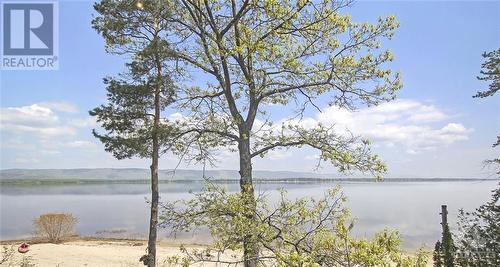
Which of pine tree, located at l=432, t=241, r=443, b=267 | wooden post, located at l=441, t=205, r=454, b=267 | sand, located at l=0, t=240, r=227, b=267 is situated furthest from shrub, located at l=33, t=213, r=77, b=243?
wooden post, located at l=441, t=205, r=454, b=267

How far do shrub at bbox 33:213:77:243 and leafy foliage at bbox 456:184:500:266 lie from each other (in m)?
22.9

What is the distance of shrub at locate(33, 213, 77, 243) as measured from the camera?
1022 inches

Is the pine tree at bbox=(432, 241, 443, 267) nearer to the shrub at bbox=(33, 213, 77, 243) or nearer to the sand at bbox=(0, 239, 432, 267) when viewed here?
the sand at bbox=(0, 239, 432, 267)

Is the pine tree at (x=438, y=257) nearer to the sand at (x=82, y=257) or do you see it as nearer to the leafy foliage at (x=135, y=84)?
the sand at (x=82, y=257)

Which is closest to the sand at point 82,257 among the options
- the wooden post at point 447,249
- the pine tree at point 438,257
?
the pine tree at point 438,257

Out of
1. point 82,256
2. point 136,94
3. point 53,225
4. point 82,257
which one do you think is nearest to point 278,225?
point 136,94

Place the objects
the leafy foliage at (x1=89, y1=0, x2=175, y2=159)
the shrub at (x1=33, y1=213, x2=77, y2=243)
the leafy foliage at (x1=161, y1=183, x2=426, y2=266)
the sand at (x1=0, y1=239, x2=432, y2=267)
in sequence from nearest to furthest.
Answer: the leafy foliage at (x1=161, y1=183, x2=426, y2=266)
the leafy foliage at (x1=89, y1=0, x2=175, y2=159)
the sand at (x1=0, y1=239, x2=432, y2=267)
the shrub at (x1=33, y1=213, x2=77, y2=243)

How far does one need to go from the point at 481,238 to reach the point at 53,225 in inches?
958

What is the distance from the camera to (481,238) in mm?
12992

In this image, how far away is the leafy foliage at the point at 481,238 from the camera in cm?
1223

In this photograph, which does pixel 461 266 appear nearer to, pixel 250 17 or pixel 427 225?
pixel 250 17

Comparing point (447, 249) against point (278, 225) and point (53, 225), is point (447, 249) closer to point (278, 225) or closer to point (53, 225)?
point (278, 225)

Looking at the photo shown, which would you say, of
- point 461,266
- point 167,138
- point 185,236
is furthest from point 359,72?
point 185,236

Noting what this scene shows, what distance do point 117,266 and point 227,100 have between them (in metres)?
10.8
